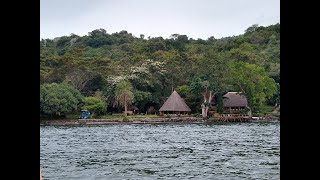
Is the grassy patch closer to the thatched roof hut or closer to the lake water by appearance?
the lake water

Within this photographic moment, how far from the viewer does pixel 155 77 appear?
25.9m

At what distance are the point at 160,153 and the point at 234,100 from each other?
1292 cm

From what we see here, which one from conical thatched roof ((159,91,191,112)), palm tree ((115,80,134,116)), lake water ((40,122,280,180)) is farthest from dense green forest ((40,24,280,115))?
lake water ((40,122,280,180))

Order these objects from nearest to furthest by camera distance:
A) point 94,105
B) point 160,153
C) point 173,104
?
point 160,153 → point 94,105 → point 173,104

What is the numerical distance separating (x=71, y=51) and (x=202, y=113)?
8.23m

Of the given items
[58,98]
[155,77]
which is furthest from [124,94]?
[58,98]

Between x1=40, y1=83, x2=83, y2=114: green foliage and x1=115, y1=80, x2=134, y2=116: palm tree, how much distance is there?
1.94 m

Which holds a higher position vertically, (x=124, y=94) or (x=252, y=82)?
(x=252, y=82)

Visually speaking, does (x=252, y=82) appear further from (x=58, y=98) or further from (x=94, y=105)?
(x=58, y=98)

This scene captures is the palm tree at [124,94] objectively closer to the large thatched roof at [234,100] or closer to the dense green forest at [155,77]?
the dense green forest at [155,77]

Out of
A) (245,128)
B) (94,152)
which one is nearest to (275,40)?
(245,128)
